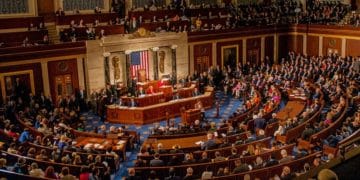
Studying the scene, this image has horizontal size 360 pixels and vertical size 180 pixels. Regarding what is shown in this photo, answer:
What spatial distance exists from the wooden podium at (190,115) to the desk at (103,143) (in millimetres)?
5137

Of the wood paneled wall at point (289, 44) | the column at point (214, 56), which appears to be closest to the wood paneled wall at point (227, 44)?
the column at point (214, 56)

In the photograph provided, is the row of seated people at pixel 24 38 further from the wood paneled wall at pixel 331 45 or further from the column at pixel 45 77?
the wood paneled wall at pixel 331 45

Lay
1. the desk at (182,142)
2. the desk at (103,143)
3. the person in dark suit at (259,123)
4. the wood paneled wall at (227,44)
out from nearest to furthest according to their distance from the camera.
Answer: the desk at (182,142)
the desk at (103,143)
the person in dark suit at (259,123)
the wood paneled wall at (227,44)

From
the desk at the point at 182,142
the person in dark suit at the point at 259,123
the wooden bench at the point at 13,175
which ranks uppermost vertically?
the wooden bench at the point at 13,175

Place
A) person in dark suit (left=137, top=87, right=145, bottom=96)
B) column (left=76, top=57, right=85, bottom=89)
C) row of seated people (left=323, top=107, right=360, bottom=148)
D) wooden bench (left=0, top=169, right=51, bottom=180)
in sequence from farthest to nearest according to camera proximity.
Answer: column (left=76, top=57, right=85, bottom=89) → person in dark suit (left=137, top=87, right=145, bottom=96) → row of seated people (left=323, top=107, right=360, bottom=148) → wooden bench (left=0, top=169, right=51, bottom=180)

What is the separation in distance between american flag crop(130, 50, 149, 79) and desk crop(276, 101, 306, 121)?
9.02 m

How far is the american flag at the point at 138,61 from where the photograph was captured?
2553cm

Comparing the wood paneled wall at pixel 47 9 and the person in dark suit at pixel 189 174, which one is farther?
the wood paneled wall at pixel 47 9

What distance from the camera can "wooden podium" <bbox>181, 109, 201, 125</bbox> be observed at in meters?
20.2

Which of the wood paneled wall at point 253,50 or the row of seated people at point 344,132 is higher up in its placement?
the wood paneled wall at point 253,50

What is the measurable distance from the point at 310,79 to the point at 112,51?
11092 mm

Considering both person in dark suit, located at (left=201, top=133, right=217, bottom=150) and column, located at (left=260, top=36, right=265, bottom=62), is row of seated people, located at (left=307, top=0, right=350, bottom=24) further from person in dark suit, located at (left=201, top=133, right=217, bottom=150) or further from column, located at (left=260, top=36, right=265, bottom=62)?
person in dark suit, located at (left=201, top=133, right=217, bottom=150)

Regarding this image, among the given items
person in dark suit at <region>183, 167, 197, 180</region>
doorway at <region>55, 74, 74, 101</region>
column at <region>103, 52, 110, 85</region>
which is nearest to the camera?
person in dark suit at <region>183, 167, 197, 180</region>

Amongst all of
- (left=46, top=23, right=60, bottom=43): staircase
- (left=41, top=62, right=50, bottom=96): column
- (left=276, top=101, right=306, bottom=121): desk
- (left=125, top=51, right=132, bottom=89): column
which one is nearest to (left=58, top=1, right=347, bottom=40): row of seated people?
(left=46, top=23, right=60, bottom=43): staircase
